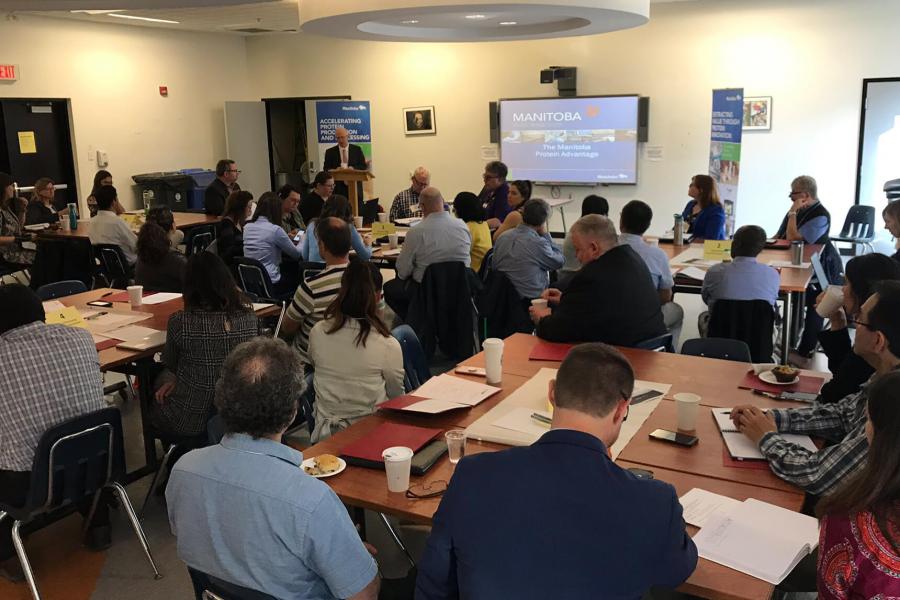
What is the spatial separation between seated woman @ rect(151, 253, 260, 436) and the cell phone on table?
189 cm

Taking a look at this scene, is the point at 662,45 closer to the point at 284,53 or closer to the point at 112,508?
the point at 284,53

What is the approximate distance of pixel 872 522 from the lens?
66.1 inches

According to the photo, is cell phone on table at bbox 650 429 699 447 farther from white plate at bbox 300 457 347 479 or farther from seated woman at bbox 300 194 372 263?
seated woman at bbox 300 194 372 263

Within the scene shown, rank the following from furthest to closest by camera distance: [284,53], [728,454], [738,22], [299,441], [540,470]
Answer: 1. [284,53]
2. [738,22]
3. [299,441]
4. [728,454]
5. [540,470]

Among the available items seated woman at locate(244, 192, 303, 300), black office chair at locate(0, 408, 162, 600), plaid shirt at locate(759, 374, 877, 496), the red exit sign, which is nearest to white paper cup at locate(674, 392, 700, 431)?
plaid shirt at locate(759, 374, 877, 496)

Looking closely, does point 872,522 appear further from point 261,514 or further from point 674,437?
point 261,514

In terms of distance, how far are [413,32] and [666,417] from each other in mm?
4385

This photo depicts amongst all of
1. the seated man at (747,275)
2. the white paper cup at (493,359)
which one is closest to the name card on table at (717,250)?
the seated man at (747,275)

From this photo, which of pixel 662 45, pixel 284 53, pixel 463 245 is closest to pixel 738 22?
pixel 662 45

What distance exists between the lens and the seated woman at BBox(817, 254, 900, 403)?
8.97 ft

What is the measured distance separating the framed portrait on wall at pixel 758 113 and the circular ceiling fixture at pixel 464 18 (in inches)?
158

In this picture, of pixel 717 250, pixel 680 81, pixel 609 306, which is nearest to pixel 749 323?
pixel 717 250

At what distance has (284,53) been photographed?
487 inches

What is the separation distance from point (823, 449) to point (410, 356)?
1.83 metres
